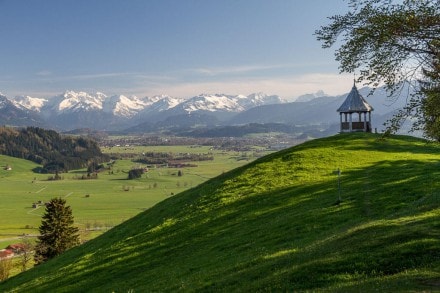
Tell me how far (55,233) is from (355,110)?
193ft

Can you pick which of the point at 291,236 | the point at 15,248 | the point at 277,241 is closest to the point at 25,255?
the point at 15,248

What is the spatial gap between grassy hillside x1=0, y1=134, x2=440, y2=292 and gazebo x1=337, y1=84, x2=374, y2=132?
15.9 meters

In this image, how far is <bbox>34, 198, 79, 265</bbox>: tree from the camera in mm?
75688

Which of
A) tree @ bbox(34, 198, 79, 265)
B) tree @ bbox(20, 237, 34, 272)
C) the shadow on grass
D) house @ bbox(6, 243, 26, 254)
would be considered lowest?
house @ bbox(6, 243, 26, 254)

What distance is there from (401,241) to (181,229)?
24.1 meters

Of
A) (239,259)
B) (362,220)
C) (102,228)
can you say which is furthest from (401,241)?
(102,228)

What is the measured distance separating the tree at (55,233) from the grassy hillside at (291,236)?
1012 inches

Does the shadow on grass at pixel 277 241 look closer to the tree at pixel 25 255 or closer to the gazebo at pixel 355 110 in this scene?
the gazebo at pixel 355 110

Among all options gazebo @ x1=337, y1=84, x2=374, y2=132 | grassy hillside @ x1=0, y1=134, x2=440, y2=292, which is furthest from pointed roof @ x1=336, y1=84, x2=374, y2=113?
grassy hillside @ x1=0, y1=134, x2=440, y2=292

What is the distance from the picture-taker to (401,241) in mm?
22141

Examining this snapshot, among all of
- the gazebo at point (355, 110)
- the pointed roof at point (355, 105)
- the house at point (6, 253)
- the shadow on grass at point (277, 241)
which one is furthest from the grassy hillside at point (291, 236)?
the house at point (6, 253)

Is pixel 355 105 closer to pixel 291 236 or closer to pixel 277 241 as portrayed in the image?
pixel 291 236

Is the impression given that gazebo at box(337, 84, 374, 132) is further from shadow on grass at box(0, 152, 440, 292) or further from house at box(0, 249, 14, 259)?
house at box(0, 249, 14, 259)

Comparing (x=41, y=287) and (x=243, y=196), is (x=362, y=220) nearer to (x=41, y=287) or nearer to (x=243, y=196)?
(x=243, y=196)
